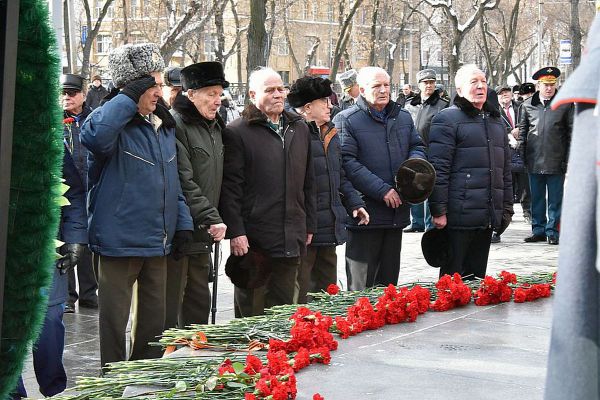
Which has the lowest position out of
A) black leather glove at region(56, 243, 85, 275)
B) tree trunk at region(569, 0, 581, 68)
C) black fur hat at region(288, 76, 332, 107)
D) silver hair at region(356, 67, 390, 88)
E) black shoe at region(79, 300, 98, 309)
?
black shoe at region(79, 300, 98, 309)

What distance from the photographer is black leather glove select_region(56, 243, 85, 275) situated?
556 cm

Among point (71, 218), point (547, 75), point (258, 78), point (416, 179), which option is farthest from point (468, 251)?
point (547, 75)

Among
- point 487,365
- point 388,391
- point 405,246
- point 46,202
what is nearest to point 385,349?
point 487,365

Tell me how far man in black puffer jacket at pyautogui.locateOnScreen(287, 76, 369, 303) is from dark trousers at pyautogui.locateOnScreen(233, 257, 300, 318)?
1.09 ft

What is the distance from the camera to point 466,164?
815 centimetres

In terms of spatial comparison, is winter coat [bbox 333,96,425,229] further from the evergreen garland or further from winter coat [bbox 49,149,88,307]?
the evergreen garland

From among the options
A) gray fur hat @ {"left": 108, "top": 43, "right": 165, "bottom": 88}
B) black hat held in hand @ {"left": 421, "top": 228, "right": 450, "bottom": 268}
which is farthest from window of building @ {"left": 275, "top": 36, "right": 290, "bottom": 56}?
gray fur hat @ {"left": 108, "top": 43, "right": 165, "bottom": 88}

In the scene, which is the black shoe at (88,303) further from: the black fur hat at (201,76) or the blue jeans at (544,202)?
the blue jeans at (544,202)

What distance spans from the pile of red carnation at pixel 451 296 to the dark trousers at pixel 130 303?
1.64 meters

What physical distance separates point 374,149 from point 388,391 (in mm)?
4379

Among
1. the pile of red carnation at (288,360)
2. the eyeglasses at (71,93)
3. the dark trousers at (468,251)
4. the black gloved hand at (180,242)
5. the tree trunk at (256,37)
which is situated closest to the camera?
the pile of red carnation at (288,360)

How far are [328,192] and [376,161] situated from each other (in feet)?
1.72

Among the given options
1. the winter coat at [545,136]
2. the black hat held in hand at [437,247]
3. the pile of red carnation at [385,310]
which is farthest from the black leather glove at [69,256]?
the winter coat at [545,136]

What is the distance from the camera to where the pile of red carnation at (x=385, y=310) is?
4.80 meters
